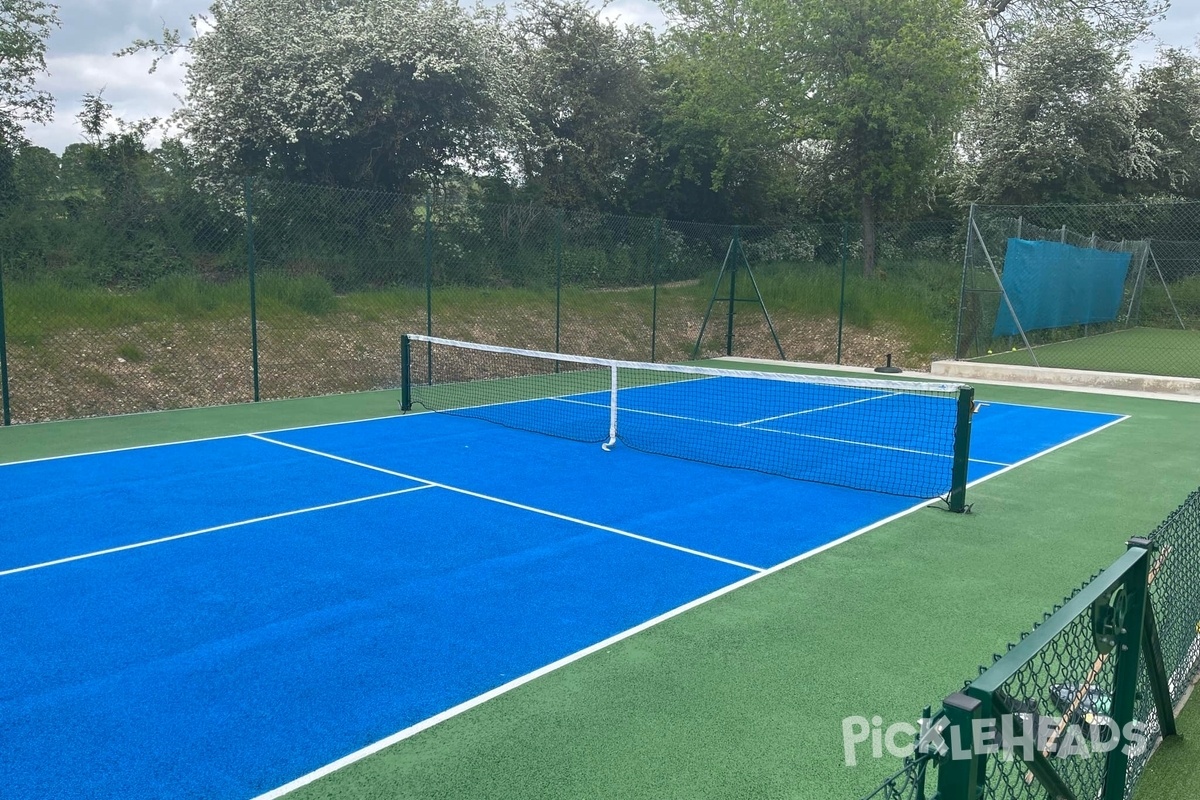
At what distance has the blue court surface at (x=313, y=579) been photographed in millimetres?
3924

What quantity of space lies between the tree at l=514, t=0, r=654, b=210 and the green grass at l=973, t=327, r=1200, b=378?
1297cm

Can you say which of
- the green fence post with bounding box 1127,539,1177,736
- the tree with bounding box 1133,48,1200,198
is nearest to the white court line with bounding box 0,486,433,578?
the green fence post with bounding box 1127,539,1177,736

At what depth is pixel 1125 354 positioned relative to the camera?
19.6m

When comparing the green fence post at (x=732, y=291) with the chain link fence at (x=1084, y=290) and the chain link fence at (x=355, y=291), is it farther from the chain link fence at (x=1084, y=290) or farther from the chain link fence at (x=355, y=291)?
the chain link fence at (x=1084, y=290)

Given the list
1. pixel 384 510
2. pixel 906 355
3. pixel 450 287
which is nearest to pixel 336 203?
pixel 450 287

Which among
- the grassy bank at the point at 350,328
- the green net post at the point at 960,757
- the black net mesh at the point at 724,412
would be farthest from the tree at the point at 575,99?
the green net post at the point at 960,757

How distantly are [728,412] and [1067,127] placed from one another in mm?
18368

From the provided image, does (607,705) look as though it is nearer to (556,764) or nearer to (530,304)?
(556,764)

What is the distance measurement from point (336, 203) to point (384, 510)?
1088 cm

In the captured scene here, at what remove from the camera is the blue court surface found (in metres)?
3.92

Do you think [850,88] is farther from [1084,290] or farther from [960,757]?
[960,757]

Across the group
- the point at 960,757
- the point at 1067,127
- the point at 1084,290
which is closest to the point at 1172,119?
the point at 1067,127

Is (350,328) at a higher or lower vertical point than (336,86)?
lower

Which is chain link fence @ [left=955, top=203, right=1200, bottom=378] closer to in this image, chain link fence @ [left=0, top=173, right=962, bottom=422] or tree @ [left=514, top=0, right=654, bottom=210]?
chain link fence @ [left=0, top=173, right=962, bottom=422]
